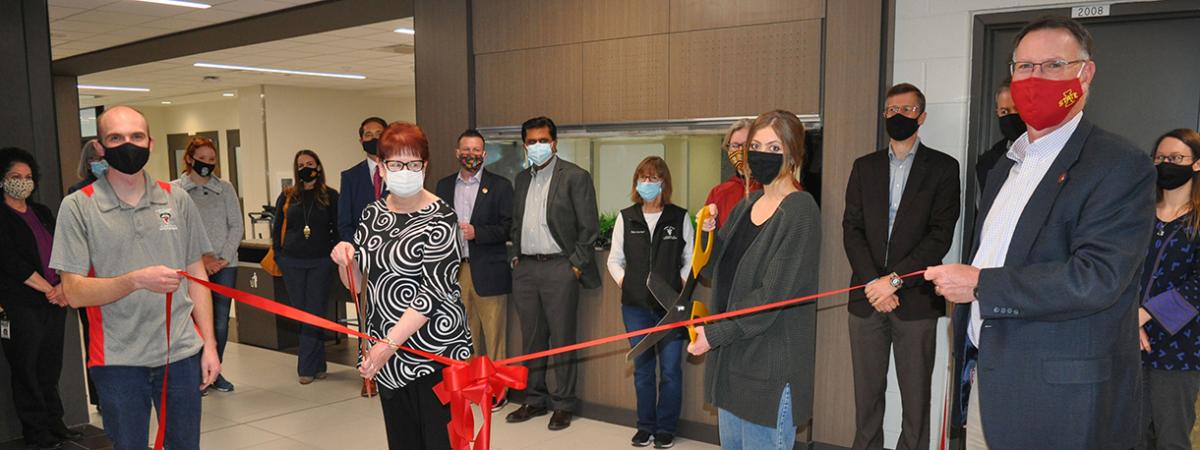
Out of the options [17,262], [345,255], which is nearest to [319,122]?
[17,262]

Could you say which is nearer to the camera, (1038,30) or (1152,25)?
(1038,30)

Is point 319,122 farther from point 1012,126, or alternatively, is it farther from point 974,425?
point 974,425

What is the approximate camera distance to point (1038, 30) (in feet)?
6.11

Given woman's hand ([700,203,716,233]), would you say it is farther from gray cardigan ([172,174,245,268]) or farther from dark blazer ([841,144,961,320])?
gray cardigan ([172,174,245,268])

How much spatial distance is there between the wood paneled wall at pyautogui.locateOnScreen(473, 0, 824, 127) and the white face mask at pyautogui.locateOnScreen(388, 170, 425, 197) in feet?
7.13

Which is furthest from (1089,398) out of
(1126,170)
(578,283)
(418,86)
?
(418,86)

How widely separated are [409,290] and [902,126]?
2.38 meters

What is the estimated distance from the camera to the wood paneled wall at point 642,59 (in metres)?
4.04

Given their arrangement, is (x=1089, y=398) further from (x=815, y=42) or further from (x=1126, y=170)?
(x=815, y=42)

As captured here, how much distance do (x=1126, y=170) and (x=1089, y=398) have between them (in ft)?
1.77

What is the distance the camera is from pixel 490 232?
4719 mm

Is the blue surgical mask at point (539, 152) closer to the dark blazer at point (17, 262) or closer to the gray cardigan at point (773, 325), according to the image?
the gray cardigan at point (773, 325)

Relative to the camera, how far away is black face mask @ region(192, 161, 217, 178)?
521 centimetres

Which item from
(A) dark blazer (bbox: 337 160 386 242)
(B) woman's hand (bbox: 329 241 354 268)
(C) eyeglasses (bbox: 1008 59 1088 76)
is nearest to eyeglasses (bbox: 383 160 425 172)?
(B) woman's hand (bbox: 329 241 354 268)
